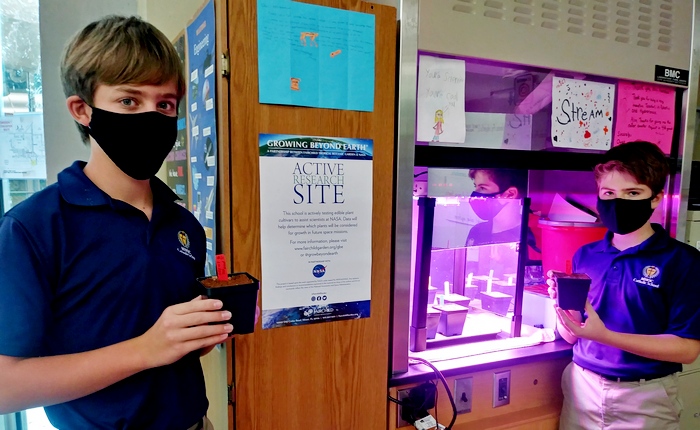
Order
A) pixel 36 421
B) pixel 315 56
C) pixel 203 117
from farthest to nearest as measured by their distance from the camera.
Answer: pixel 36 421 < pixel 203 117 < pixel 315 56

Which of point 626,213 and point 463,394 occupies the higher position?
point 626,213

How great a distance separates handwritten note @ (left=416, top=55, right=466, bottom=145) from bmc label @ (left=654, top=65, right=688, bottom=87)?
3.25ft

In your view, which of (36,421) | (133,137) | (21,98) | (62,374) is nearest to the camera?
(62,374)

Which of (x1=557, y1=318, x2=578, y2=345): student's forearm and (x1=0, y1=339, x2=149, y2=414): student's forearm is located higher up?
(x1=0, y1=339, x2=149, y2=414): student's forearm

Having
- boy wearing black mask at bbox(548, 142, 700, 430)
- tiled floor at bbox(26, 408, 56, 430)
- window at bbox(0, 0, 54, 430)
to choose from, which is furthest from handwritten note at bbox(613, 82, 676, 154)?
tiled floor at bbox(26, 408, 56, 430)

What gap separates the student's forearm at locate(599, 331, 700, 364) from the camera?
1.38m

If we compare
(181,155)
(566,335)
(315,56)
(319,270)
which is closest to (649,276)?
(566,335)

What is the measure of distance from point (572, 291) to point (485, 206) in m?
0.45

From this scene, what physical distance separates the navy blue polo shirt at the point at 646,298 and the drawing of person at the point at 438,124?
0.78 m

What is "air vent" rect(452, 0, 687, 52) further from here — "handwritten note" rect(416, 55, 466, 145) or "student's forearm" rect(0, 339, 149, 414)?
"student's forearm" rect(0, 339, 149, 414)

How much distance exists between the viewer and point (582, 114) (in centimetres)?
175

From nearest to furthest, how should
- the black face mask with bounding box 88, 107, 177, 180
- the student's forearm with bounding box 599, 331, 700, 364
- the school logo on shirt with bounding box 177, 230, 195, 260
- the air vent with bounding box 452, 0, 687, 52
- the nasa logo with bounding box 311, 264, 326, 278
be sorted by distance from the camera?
the black face mask with bounding box 88, 107, 177, 180
the school logo on shirt with bounding box 177, 230, 195, 260
the nasa logo with bounding box 311, 264, 326, 278
the student's forearm with bounding box 599, 331, 700, 364
the air vent with bounding box 452, 0, 687, 52

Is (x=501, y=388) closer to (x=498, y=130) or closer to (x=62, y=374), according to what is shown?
(x=498, y=130)

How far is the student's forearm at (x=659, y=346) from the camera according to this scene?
1.38m
